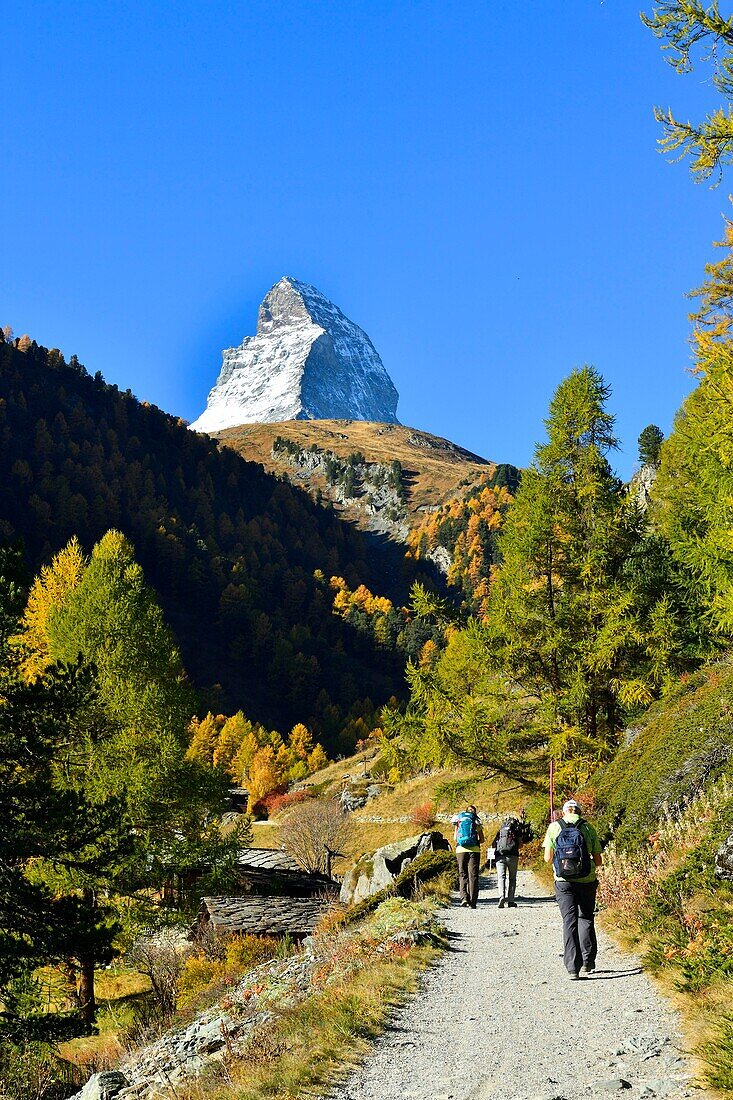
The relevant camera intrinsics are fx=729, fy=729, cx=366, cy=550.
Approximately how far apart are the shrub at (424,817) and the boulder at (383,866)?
86.5ft

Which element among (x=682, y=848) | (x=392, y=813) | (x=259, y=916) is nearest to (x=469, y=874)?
(x=682, y=848)

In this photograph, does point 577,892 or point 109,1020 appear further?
point 109,1020

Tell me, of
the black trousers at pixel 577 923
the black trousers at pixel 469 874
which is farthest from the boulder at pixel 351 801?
the black trousers at pixel 577 923

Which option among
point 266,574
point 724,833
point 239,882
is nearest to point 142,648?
point 239,882

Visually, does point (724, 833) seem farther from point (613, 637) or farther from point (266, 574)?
point (266, 574)

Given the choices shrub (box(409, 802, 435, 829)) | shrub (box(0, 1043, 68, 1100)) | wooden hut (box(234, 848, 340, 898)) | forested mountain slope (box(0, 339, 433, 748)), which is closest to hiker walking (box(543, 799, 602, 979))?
shrub (box(0, 1043, 68, 1100))

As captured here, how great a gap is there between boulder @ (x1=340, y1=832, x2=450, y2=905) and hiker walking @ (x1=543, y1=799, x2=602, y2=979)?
14608 mm

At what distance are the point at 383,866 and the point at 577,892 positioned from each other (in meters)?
16.2

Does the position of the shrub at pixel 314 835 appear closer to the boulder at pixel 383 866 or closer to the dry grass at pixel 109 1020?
the boulder at pixel 383 866

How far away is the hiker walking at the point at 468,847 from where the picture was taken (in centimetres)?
Answer: 1459

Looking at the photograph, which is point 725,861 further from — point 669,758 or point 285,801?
point 285,801

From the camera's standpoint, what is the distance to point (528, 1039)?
602 cm

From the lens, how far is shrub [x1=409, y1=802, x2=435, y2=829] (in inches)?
2001

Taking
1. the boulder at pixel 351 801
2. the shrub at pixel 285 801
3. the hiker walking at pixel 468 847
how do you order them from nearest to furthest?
the hiker walking at pixel 468 847 → the boulder at pixel 351 801 → the shrub at pixel 285 801
